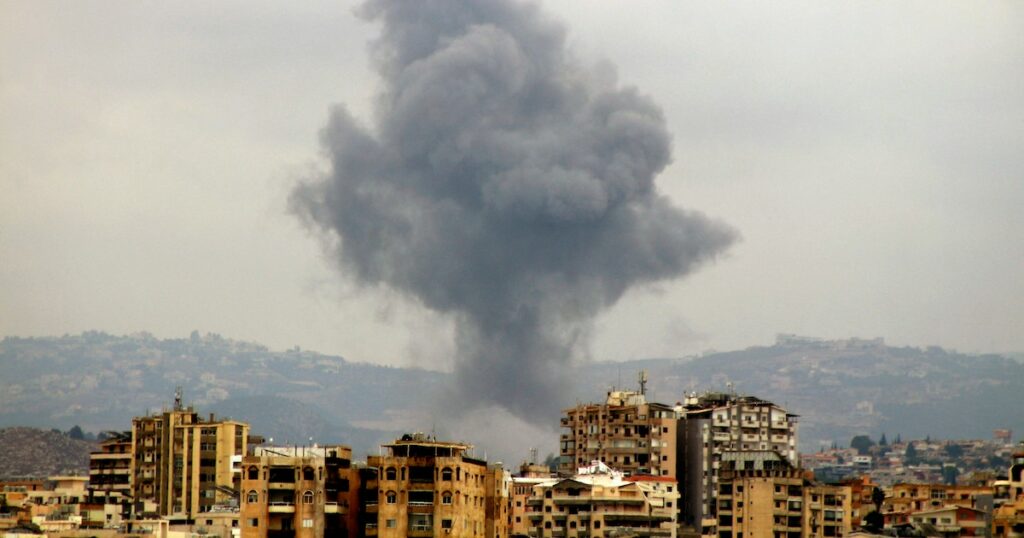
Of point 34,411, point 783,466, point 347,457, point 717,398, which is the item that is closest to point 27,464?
point 34,411

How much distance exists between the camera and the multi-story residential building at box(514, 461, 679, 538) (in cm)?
7875

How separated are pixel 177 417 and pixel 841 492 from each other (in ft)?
102

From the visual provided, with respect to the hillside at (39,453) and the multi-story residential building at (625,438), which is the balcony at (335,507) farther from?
the hillside at (39,453)

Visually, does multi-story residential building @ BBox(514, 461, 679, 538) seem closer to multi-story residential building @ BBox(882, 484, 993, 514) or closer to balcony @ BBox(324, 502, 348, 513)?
multi-story residential building @ BBox(882, 484, 993, 514)

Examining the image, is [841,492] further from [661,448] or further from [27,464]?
[27,464]

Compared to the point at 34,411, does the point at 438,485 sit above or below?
below

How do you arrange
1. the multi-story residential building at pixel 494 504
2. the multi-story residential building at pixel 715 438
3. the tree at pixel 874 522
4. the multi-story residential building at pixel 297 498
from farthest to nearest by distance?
the multi-story residential building at pixel 715 438
the tree at pixel 874 522
the multi-story residential building at pixel 494 504
the multi-story residential building at pixel 297 498

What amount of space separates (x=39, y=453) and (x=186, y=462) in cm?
7312

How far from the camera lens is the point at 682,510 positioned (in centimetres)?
10162

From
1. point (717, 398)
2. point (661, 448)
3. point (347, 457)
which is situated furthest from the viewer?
point (717, 398)

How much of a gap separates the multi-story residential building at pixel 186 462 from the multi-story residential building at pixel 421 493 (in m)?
28.6

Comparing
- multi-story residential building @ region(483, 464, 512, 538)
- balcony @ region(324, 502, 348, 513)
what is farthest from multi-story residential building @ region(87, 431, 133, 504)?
balcony @ region(324, 502, 348, 513)

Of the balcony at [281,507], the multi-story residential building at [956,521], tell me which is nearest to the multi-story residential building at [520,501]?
the multi-story residential building at [956,521]

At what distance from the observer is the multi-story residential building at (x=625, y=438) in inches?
4055
